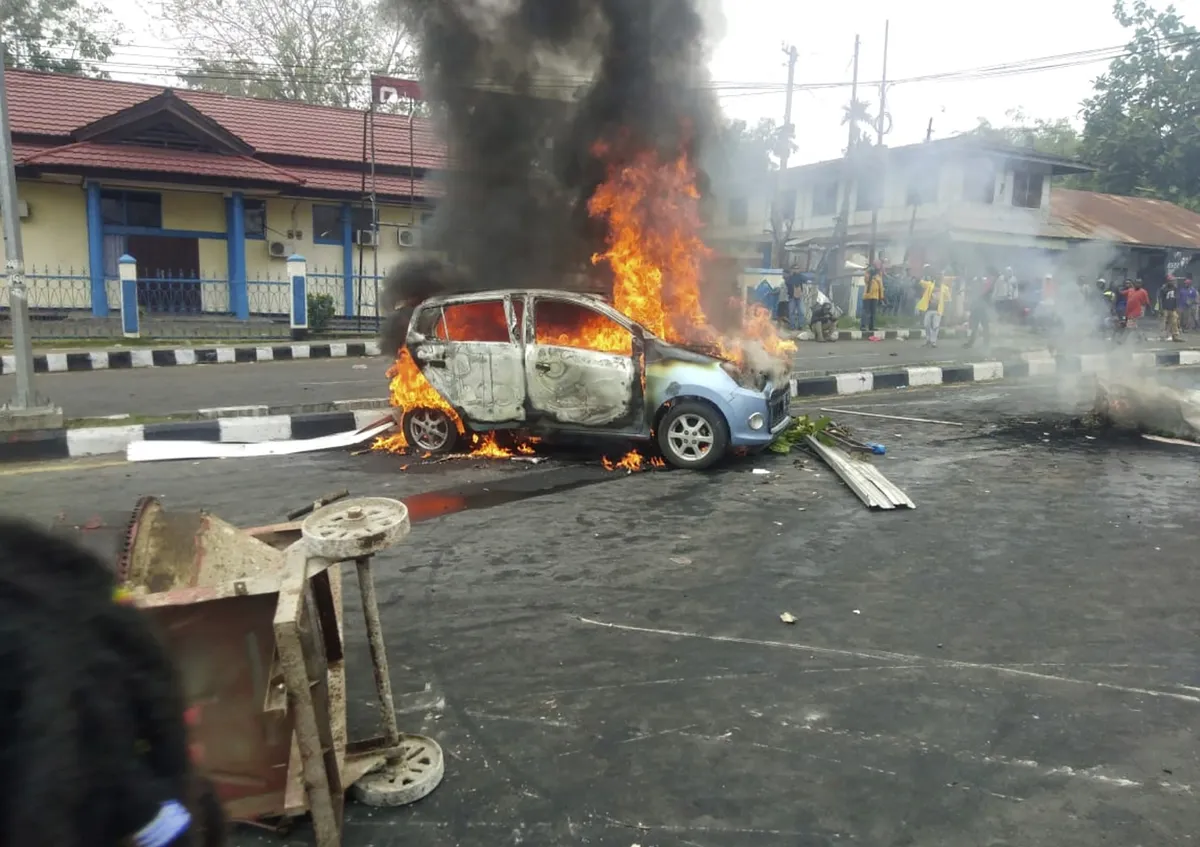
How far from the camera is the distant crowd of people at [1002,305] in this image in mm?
18766

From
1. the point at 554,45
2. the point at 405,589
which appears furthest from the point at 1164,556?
the point at 554,45

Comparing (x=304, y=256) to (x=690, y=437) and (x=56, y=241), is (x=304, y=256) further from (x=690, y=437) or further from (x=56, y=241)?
(x=690, y=437)

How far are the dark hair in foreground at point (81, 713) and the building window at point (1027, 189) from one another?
3475 centimetres

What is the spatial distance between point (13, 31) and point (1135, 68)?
155 ft

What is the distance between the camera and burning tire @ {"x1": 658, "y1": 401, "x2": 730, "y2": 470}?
7.56 meters

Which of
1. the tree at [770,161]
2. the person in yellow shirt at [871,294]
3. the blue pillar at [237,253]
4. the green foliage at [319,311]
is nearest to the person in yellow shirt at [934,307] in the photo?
the person in yellow shirt at [871,294]

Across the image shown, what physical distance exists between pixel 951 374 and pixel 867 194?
1984cm

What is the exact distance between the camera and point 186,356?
1538cm

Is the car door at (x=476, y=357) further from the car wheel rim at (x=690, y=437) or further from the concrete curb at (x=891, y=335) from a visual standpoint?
the concrete curb at (x=891, y=335)

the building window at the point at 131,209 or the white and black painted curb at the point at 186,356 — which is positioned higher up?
the building window at the point at 131,209

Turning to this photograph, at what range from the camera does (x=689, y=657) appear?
3865 mm

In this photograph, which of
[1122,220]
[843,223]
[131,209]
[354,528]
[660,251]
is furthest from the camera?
[1122,220]

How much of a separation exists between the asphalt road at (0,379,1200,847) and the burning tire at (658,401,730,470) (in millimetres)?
372

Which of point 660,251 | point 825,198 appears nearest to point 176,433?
point 660,251
